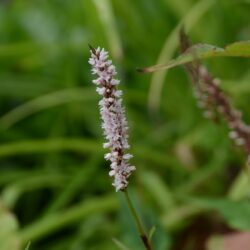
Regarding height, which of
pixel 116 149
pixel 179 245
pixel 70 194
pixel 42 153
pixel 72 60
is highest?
pixel 72 60

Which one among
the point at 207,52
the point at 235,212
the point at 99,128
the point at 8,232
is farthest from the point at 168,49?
the point at 207,52

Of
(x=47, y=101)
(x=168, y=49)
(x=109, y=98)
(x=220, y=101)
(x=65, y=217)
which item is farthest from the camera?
(x=47, y=101)

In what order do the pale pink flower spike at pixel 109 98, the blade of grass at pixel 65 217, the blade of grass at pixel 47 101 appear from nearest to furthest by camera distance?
the pale pink flower spike at pixel 109 98 → the blade of grass at pixel 65 217 → the blade of grass at pixel 47 101

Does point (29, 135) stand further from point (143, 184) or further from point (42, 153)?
point (143, 184)

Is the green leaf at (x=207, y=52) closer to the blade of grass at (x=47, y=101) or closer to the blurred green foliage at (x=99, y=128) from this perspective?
the blurred green foliage at (x=99, y=128)

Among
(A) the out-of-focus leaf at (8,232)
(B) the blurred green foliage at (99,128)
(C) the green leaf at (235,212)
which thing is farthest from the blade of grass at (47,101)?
(C) the green leaf at (235,212)

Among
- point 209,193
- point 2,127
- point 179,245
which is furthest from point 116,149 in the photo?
point 2,127

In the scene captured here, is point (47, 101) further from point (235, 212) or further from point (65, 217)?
point (235, 212)
